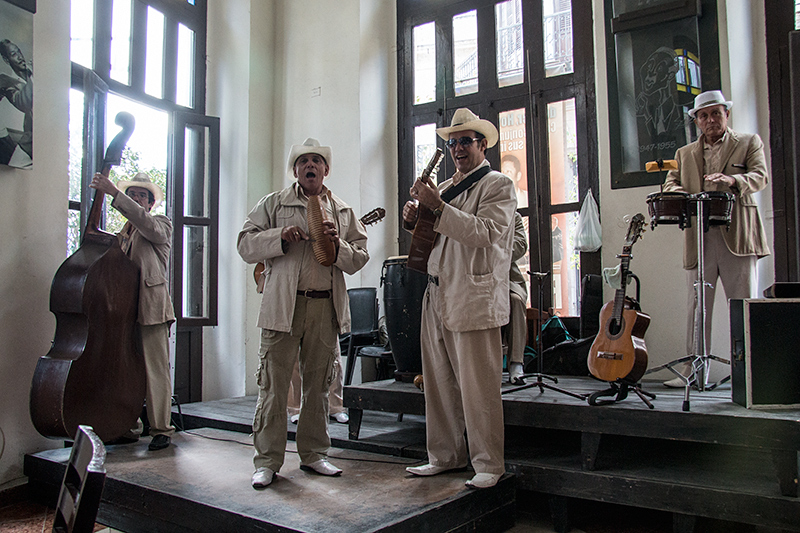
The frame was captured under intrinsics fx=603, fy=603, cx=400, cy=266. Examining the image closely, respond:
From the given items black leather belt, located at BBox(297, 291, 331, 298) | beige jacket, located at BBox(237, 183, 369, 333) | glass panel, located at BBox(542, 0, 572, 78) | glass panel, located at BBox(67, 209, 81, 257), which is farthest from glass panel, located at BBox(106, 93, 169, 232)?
glass panel, located at BBox(542, 0, 572, 78)

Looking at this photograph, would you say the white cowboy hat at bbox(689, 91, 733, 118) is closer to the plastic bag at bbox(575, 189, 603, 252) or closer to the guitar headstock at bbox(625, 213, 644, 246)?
the guitar headstock at bbox(625, 213, 644, 246)

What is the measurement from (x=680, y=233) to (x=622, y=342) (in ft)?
6.01

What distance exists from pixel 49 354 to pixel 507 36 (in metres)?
4.49

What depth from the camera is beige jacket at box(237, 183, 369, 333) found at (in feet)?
9.09

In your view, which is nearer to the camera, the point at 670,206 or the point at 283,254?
the point at 283,254

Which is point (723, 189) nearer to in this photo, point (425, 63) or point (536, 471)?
point (536, 471)

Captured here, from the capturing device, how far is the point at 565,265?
506 centimetres

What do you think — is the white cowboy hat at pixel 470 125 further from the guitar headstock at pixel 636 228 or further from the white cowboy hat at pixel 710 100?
the white cowboy hat at pixel 710 100

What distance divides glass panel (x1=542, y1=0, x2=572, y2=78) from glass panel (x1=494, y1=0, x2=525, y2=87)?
24 cm

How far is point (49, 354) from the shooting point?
10.9 ft

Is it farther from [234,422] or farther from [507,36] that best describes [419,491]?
[507,36]

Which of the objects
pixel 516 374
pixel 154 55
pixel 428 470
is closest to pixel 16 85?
pixel 154 55

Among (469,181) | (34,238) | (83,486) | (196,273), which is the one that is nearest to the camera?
(83,486)

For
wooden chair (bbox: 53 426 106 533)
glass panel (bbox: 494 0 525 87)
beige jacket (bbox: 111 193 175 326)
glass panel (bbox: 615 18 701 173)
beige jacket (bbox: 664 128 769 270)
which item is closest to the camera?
wooden chair (bbox: 53 426 106 533)
